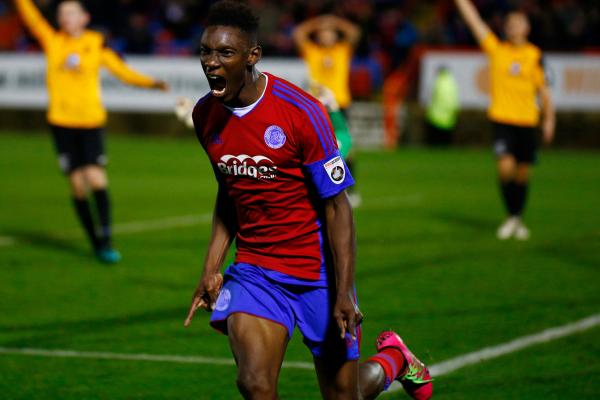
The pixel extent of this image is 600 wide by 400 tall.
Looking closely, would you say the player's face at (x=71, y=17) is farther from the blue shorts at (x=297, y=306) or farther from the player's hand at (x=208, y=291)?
the blue shorts at (x=297, y=306)

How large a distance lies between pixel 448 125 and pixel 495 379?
2124 centimetres

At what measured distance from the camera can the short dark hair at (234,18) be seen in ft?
14.8

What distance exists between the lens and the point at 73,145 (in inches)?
438

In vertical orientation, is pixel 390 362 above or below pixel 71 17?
below

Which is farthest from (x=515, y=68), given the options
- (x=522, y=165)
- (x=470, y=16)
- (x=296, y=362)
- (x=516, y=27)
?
(x=296, y=362)

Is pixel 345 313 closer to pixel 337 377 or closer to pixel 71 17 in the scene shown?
pixel 337 377

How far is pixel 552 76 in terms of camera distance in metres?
26.5

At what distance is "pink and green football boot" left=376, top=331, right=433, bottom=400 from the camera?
5.57m

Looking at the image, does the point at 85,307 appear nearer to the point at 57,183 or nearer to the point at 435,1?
the point at 57,183

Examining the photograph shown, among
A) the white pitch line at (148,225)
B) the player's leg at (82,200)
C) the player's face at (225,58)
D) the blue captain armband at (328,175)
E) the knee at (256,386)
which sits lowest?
the white pitch line at (148,225)

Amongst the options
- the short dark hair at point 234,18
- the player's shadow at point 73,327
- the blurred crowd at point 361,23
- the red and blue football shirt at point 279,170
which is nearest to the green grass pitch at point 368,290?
the player's shadow at point 73,327

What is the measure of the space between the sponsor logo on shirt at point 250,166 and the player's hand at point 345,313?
1.89 feet

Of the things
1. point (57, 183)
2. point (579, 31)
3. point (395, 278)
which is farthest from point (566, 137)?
point (395, 278)

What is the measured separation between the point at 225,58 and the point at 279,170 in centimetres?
51
